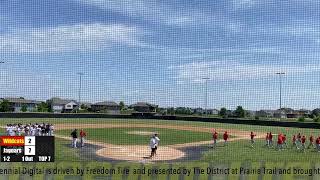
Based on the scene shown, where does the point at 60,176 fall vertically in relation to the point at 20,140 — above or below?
below

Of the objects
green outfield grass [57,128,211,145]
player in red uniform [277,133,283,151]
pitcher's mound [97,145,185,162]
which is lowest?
green outfield grass [57,128,211,145]

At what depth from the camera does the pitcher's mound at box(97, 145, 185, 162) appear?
17828 mm

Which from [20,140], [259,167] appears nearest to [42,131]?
[20,140]

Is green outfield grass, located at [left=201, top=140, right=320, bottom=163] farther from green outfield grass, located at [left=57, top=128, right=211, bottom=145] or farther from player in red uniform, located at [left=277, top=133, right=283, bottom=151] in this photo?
green outfield grass, located at [left=57, top=128, right=211, bottom=145]

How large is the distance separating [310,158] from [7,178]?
1411cm

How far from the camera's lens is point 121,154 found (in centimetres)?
1912

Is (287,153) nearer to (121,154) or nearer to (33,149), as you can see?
(121,154)
